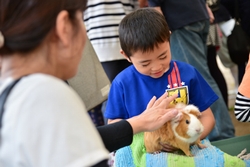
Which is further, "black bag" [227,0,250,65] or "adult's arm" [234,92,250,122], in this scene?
"black bag" [227,0,250,65]

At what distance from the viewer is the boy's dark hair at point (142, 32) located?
1322 mm

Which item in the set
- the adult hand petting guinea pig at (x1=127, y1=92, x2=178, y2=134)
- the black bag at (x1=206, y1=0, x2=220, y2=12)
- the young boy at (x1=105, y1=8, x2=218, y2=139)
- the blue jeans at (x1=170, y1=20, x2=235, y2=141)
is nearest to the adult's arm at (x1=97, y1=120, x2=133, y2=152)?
the adult hand petting guinea pig at (x1=127, y1=92, x2=178, y2=134)

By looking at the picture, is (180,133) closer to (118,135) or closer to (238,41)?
(118,135)

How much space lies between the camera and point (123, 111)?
1.41m

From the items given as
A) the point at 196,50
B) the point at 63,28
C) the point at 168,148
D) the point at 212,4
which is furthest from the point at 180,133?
the point at 212,4

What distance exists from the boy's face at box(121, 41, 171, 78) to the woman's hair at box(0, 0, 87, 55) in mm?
642

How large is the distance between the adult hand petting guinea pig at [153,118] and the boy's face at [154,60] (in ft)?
0.64

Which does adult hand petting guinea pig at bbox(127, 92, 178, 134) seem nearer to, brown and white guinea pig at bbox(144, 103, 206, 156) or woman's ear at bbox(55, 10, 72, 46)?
brown and white guinea pig at bbox(144, 103, 206, 156)

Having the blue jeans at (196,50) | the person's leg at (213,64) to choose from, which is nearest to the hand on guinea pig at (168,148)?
the blue jeans at (196,50)

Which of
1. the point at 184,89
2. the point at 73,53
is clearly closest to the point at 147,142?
the point at 184,89

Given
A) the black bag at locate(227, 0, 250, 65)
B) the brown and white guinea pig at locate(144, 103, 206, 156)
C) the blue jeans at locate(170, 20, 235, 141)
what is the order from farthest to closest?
the black bag at locate(227, 0, 250, 65) < the blue jeans at locate(170, 20, 235, 141) < the brown and white guinea pig at locate(144, 103, 206, 156)

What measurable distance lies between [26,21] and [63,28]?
2.8 inches

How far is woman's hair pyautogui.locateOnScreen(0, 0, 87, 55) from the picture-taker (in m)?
0.69

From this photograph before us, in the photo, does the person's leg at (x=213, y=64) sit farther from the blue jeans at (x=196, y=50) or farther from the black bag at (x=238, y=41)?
the blue jeans at (x=196, y=50)
